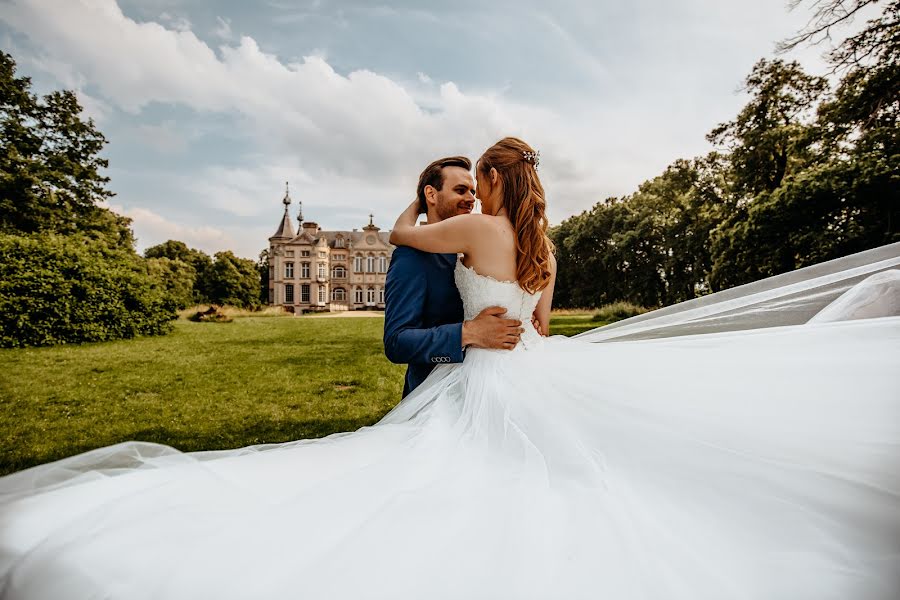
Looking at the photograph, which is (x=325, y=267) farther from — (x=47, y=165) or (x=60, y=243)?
(x=60, y=243)

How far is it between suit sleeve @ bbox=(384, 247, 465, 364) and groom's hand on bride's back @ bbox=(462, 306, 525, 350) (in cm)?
6

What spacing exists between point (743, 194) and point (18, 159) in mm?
39307

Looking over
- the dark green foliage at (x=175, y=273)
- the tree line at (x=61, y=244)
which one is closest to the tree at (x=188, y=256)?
the dark green foliage at (x=175, y=273)

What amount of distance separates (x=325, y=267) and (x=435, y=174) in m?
70.4

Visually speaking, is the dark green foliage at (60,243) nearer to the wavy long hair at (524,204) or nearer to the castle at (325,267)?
the wavy long hair at (524,204)

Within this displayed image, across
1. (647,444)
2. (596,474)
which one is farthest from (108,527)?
(647,444)

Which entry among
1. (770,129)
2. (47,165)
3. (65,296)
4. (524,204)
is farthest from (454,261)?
(47,165)

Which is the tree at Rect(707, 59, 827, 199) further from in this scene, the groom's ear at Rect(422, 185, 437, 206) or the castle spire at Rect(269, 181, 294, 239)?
the castle spire at Rect(269, 181, 294, 239)

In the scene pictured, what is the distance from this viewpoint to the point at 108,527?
4.12 feet

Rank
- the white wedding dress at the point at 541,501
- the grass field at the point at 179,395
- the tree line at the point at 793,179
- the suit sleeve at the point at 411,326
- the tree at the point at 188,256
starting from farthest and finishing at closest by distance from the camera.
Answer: the tree at the point at 188,256 → the tree line at the point at 793,179 → the grass field at the point at 179,395 → the suit sleeve at the point at 411,326 → the white wedding dress at the point at 541,501

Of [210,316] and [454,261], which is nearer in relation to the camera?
[454,261]

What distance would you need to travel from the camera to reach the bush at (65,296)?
489 inches

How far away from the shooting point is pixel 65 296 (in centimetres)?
1329

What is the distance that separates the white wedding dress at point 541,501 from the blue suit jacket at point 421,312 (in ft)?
1.37
